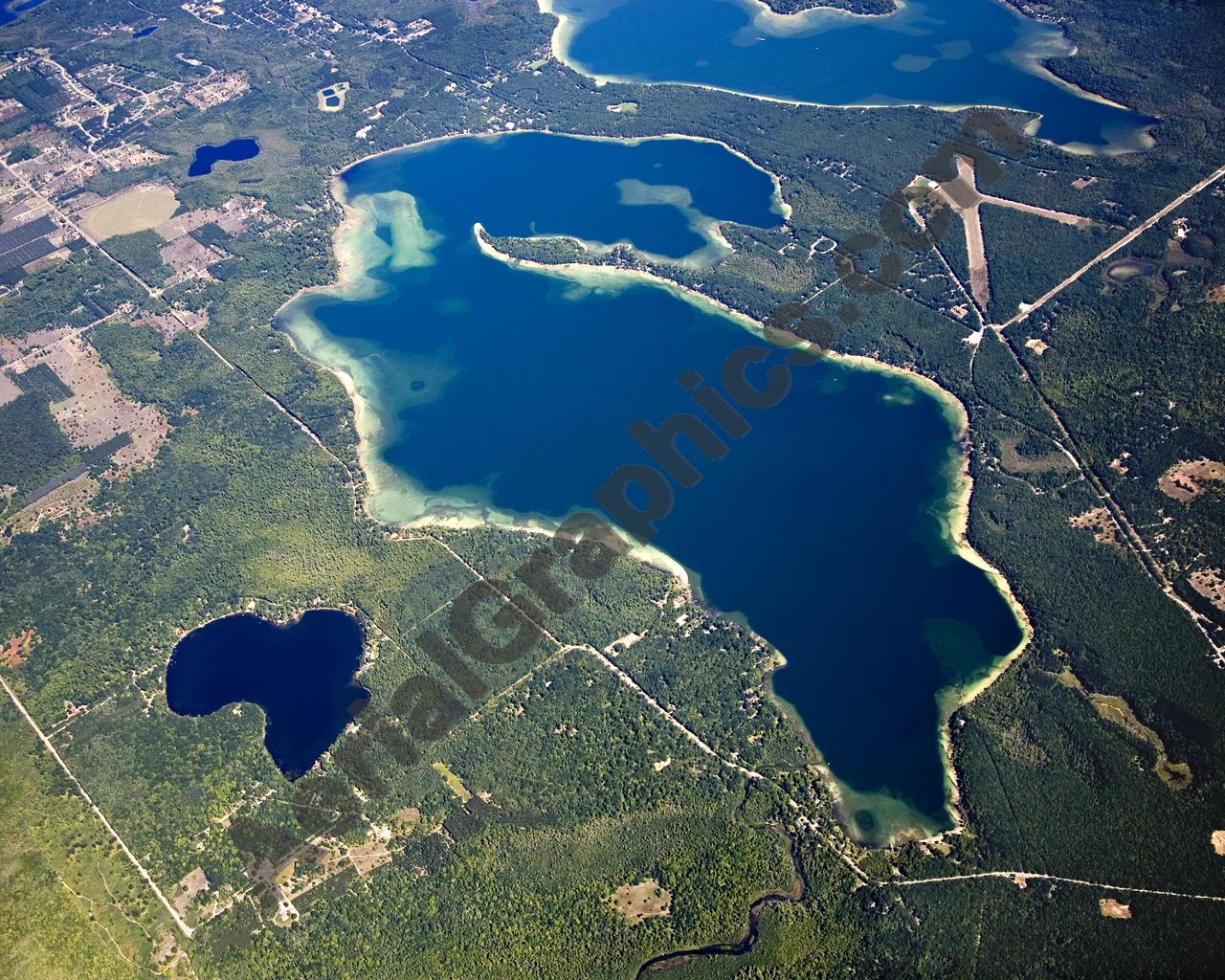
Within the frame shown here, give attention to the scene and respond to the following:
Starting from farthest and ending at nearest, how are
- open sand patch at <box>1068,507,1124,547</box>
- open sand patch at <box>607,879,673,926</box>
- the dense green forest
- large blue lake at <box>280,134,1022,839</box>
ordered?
open sand patch at <box>1068,507,1124,547</box> < large blue lake at <box>280,134,1022,839</box> < open sand patch at <box>607,879,673,926</box> < the dense green forest

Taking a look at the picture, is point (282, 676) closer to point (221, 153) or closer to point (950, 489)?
point (950, 489)

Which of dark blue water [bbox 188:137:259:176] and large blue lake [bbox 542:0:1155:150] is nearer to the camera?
large blue lake [bbox 542:0:1155:150]

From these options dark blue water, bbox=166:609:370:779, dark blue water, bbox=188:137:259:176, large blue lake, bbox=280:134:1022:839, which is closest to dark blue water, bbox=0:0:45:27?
dark blue water, bbox=188:137:259:176

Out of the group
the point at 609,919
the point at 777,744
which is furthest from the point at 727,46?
the point at 609,919

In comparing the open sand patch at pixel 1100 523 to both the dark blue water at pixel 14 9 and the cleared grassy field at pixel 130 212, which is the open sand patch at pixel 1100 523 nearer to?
the cleared grassy field at pixel 130 212

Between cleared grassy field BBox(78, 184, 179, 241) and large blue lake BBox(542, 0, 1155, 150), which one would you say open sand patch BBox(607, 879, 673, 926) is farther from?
cleared grassy field BBox(78, 184, 179, 241)

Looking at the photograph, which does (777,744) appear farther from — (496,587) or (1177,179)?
(1177,179)
